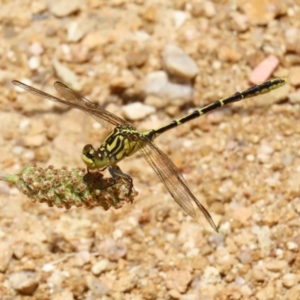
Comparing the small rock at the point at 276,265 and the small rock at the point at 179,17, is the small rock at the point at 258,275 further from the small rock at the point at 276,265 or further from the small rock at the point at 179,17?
the small rock at the point at 179,17

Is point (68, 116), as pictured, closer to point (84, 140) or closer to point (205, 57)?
point (84, 140)

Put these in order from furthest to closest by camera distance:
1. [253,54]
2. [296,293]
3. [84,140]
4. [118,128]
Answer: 1. [253,54]
2. [84,140]
3. [118,128]
4. [296,293]

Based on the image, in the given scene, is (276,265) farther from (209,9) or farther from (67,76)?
(209,9)

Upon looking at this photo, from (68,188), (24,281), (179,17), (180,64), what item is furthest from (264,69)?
(24,281)

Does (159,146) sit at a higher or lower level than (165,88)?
lower

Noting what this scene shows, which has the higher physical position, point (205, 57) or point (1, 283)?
point (205, 57)

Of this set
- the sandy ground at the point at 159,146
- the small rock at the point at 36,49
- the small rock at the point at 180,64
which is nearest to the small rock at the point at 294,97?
the sandy ground at the point at 159,146

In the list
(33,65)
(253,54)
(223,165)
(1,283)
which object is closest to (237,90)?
(253,54)
